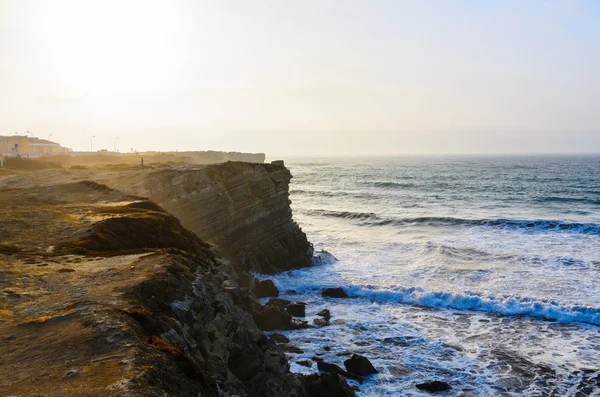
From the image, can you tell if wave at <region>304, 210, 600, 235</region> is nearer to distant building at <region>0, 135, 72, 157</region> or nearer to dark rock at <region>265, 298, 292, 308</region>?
dark rock at <region>265, 298, 292, 308</region>

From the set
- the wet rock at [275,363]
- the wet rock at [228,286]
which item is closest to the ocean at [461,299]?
the wet rock at [275,363]

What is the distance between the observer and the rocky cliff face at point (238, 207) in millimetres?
25359

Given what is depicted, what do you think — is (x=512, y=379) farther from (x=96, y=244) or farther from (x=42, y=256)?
(x=42, y=256)

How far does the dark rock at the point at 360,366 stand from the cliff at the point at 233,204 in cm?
1188

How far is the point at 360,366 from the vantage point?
16.8 m

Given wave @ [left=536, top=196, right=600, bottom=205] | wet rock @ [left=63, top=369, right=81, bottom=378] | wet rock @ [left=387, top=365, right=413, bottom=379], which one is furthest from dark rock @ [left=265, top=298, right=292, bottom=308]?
wave @ [left=536, top=196, right=600, bottom=205]

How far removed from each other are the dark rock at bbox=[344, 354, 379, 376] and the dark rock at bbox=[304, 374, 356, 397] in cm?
217

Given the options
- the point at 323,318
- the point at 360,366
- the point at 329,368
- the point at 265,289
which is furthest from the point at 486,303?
the point at 265,289

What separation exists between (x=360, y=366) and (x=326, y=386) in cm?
299

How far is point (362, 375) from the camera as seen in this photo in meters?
16.7

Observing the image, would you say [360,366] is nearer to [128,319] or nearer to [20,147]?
[128,319]

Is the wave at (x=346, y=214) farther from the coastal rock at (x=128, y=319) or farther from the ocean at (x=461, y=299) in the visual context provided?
the coastal rock at (x=128, y=319)

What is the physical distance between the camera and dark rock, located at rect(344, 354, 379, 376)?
16797 mm

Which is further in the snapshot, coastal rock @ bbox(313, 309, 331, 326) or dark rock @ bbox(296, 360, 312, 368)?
coastal rock @ bbox(313, 309, 331, 326)
